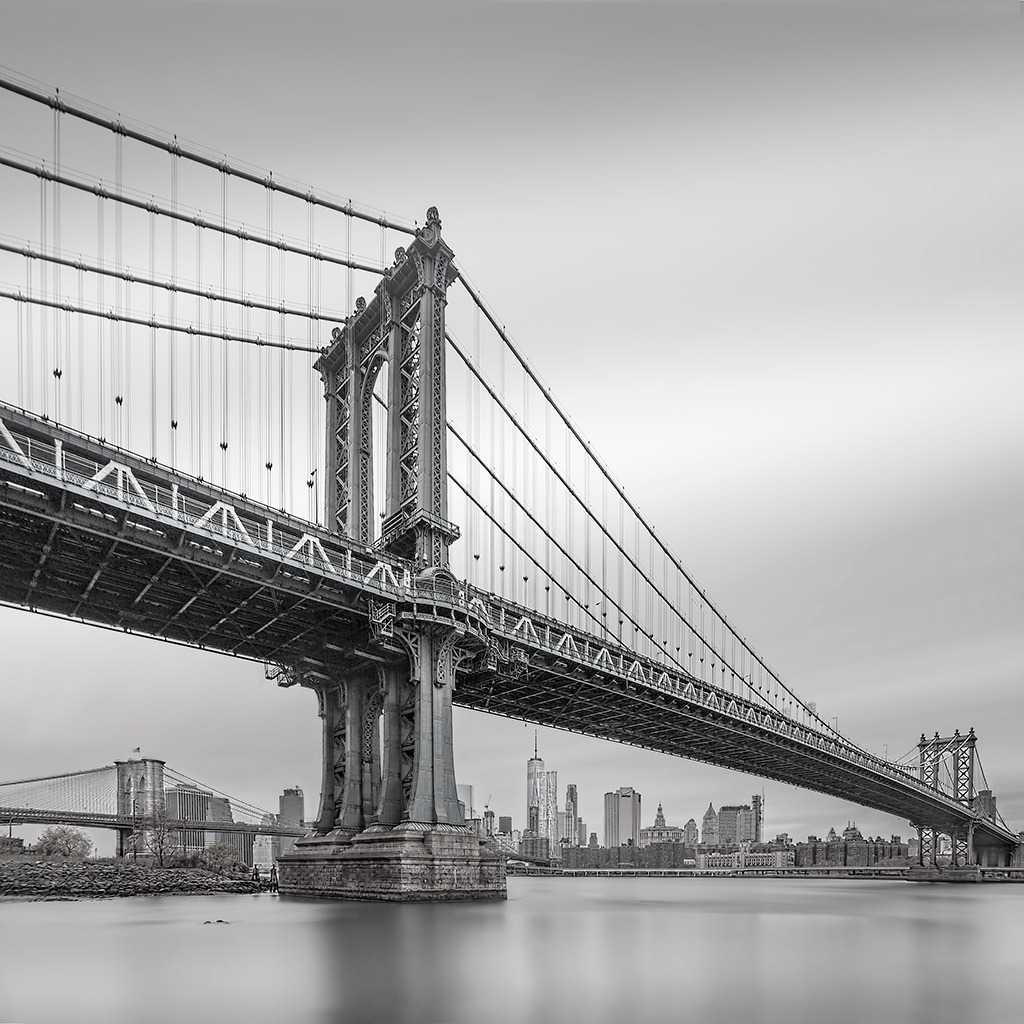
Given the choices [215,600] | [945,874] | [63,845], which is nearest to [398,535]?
[215,600]

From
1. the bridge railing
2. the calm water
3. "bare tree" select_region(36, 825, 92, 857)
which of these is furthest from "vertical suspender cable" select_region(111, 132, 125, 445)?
"bare tree" select_region(36, 825, 92, 857)

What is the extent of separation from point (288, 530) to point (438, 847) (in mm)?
15795

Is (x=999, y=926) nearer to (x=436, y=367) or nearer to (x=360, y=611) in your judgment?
(x=360, y=611)

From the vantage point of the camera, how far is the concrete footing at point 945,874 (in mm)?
130500

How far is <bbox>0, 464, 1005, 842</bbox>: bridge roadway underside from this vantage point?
120 ft

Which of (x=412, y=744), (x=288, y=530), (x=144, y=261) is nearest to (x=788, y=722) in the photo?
(x=412, y=744)

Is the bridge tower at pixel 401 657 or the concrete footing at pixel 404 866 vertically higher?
the bridge tower at pixel 401 657

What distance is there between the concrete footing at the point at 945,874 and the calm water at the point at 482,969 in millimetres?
102548

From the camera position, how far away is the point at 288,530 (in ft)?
148

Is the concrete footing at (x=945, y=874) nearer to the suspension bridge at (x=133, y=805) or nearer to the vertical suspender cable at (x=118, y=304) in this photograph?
the suspension bridge at (x=133, y=805)

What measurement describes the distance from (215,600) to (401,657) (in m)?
9.49

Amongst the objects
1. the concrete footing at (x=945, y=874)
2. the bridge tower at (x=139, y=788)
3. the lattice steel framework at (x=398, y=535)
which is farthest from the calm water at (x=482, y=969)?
the concrete footing at (x=945, y=874)

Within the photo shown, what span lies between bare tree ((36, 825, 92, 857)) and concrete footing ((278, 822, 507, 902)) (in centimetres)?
6053

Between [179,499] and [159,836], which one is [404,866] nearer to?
[179,499]
